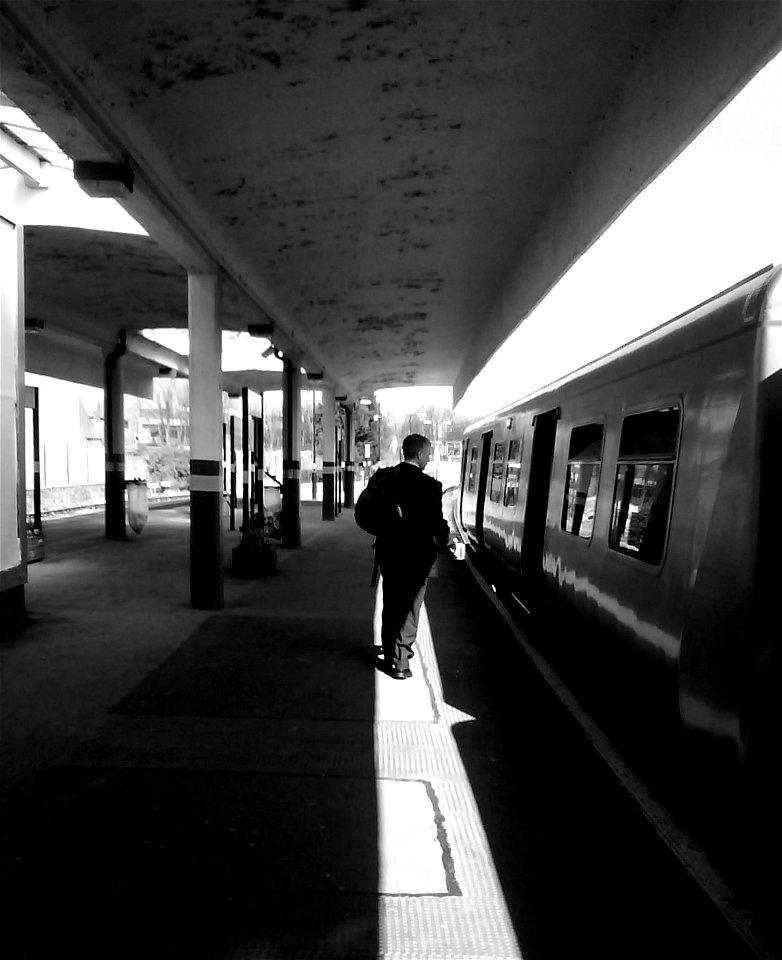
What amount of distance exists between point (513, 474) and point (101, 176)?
248 inches

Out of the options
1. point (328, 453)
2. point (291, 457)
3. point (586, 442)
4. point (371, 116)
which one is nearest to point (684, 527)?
point (586, 442)

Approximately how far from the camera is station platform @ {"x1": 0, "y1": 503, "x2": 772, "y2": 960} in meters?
2.68

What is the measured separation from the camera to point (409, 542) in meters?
5.67

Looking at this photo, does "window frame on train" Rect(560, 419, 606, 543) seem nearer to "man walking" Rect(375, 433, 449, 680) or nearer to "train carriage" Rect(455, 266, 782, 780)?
"train carriage" Rect(455, 266, 782, 780)

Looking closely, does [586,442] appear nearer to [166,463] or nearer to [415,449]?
[415,449]

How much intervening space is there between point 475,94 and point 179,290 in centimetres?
709

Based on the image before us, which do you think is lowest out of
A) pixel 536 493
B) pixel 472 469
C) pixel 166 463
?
pixel 166 463

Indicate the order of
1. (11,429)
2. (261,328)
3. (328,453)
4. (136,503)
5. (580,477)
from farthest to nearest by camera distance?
1. (328,453)
2. (136,503)
3. (261,328)
4. (11,429)
5. (580,477)

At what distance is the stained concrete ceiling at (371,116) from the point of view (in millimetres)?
4328

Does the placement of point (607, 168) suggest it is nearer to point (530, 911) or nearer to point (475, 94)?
point (475, 94)

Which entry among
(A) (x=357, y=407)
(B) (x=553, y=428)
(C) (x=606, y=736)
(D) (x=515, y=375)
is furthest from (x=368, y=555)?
(A) (x=357, y=407)

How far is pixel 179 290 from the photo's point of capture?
37.0 ft

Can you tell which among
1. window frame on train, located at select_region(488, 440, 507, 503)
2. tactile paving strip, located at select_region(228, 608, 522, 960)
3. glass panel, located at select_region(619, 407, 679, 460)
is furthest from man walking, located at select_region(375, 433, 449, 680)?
window frame on train, located at select_region(488, 440, 507, 503)

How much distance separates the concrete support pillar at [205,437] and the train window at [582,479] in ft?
12.9
